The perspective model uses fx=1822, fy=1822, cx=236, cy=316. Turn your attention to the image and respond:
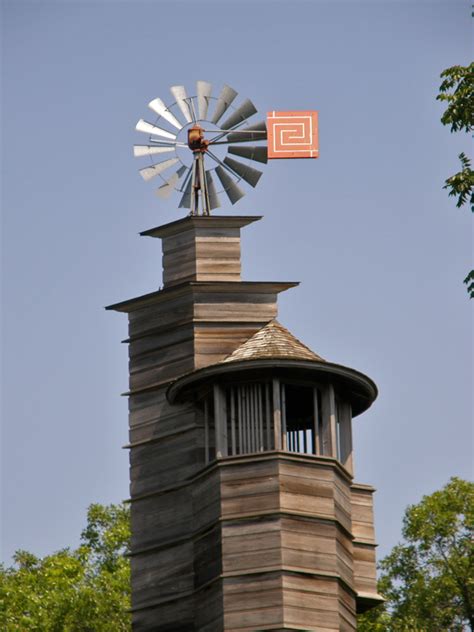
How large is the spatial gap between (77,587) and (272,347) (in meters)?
21.6

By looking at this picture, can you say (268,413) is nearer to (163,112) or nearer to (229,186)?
(229,186)

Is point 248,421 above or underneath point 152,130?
underneath

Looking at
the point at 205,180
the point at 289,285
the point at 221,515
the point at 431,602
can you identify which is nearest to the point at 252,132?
the point at 205,180

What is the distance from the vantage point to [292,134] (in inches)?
1481

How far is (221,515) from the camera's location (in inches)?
1264

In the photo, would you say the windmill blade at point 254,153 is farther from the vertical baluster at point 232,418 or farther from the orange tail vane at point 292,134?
the vertical baluster at point 232,418

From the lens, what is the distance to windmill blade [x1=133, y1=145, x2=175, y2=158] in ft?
125

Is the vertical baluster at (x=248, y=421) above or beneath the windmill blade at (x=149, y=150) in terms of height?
beneath

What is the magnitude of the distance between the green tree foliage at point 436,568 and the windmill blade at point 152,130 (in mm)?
17093

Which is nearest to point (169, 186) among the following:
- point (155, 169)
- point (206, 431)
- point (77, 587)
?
point (155, 169)

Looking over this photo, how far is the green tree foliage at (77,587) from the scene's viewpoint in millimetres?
51656

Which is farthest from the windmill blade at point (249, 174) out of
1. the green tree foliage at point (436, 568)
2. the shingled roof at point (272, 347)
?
the green tree foliage at point (436, 568)

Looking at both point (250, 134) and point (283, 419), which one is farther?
point (250, 134)

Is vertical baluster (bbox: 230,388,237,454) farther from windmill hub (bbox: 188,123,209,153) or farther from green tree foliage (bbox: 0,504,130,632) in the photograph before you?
green tree foliage (bbox: 0,504,130,632)
